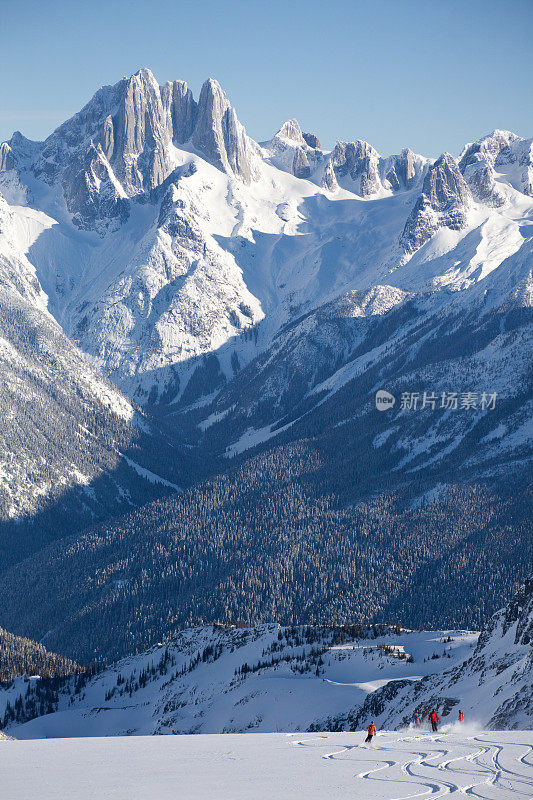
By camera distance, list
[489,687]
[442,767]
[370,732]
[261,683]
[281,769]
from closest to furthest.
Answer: [442,767] < [281,769] < [370,732] < [489,687] < [261,683]

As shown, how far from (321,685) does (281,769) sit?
92895 millimetres

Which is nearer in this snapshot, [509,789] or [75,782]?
[509,789]

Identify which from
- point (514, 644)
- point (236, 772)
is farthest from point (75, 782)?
point (514, 644)

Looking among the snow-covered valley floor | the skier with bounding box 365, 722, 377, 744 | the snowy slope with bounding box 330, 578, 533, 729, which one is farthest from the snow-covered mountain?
the snow-covered valley floor

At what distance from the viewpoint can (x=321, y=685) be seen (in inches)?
5896

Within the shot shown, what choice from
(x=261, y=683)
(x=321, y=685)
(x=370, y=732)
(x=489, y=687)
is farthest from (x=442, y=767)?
(x=261, y=683)

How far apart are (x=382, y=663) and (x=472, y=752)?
94320 millimetres

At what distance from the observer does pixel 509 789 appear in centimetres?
5191

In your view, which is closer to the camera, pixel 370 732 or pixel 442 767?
pixel 442 767

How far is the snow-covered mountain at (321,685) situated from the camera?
4003 inches

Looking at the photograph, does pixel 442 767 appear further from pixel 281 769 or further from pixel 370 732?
pixel 370 732

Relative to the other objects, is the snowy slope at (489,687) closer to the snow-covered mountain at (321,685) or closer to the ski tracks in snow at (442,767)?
the snow-covered mountain at (321,685)

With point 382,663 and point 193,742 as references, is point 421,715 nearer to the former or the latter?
point 193,742

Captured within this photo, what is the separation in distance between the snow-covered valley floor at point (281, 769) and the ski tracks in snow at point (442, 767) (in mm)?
62
